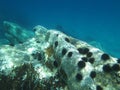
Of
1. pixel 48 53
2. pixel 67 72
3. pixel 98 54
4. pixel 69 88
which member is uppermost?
pixel 48 53

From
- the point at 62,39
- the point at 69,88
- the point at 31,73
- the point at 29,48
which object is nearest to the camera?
the point at 69,88

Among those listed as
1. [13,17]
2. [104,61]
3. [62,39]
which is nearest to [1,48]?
[62,39]

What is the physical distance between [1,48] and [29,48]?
1220 mm

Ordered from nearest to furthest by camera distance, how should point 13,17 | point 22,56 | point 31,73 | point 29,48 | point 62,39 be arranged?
point 31,73
point 62,39
point 22,56
point 29,48
point 13,17

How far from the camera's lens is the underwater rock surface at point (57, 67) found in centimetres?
721

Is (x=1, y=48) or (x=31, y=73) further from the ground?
(x=1, y=48)

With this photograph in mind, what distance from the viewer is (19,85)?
26.3 ft

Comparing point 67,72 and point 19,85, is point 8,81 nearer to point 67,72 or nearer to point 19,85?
point 19,85

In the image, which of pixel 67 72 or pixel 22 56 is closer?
pixel 67 72

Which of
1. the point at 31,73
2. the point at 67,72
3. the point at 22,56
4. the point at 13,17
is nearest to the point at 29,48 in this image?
the point at 22,56

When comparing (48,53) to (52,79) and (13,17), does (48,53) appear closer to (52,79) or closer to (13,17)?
(52,79)

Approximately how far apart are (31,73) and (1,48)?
2723 mm

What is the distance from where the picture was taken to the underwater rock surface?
7.21 metres

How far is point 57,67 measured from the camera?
862 centimetres
